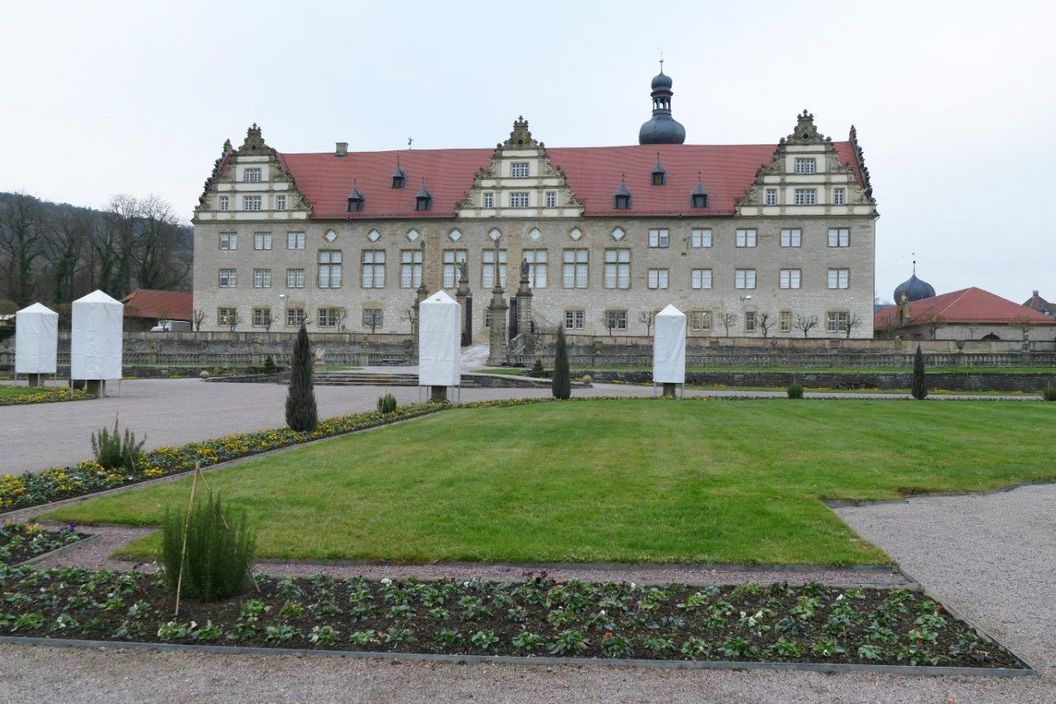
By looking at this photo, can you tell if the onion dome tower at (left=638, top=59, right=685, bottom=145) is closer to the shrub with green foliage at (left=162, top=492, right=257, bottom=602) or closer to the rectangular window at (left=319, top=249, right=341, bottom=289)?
the rectangular window at (left=319, top=249, right=341, bottom=289)

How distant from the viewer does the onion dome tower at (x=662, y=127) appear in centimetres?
6762

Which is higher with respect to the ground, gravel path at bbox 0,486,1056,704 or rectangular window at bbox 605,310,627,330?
rectangular window at bbox 605,310,627,330

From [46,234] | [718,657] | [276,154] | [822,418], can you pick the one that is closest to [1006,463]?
[822,418]

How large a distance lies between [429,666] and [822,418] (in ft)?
50.3

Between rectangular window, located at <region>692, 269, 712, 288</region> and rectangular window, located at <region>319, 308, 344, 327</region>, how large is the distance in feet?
79.7

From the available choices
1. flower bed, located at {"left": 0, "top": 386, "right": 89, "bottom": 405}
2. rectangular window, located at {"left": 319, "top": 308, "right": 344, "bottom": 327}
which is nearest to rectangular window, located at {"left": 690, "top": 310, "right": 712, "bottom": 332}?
rectangular window, located at {"left": 319, "top": 308, "right": 344, "bottom": 327}

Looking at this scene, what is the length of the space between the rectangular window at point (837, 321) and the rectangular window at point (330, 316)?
107 feet

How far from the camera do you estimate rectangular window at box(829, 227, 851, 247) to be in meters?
56.0

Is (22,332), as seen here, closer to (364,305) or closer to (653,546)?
(653,546)

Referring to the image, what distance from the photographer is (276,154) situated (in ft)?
201

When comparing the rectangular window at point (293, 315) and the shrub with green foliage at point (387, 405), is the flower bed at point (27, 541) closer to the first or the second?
the shrub with green foliage at point (387, 405)

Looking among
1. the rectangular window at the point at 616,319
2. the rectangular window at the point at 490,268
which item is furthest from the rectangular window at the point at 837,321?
the rectangular window at the point at 490,268

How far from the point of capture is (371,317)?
59.7m

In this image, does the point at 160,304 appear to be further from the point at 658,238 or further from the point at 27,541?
the point at 27,541
